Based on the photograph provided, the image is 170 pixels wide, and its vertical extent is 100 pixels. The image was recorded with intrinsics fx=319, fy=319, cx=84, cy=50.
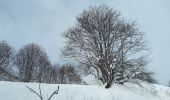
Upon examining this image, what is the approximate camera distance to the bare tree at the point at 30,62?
4377cm

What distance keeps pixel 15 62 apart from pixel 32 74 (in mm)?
3186

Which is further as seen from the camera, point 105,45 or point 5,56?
point 5,56

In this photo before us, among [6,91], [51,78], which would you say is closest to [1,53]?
[51,78]

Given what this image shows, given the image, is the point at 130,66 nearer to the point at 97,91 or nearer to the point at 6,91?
the point at 97,91

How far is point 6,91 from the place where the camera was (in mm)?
12328

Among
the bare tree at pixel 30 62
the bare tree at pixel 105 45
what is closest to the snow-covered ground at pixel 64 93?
the bare tree at pixel 105 45

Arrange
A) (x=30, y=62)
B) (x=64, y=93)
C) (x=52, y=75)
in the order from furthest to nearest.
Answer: (x=52, y=75)
(x=30, y=62)
(x=64, y=93)

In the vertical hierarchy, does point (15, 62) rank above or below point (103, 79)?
above

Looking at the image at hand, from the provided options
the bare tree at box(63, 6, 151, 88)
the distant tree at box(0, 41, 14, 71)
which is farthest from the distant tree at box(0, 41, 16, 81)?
the bare tree at box(63, 6, 151, 88)

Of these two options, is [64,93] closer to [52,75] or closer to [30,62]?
[30,62]

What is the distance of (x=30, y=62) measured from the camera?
44.0m

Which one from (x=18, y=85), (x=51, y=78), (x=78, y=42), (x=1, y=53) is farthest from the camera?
(x=51, y=78)

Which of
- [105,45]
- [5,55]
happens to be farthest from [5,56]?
[105,45]

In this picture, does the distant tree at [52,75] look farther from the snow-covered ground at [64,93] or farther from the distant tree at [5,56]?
the snow-covered ground at [64,93]
